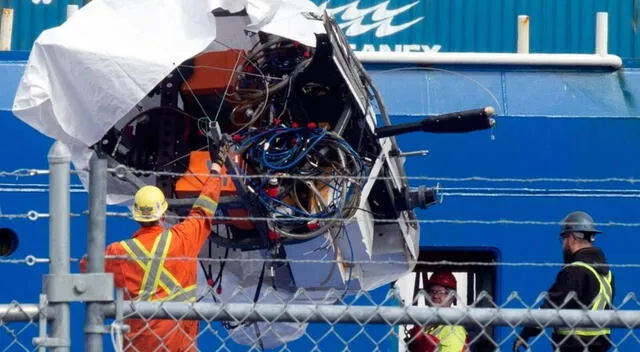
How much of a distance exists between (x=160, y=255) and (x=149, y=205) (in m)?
0.25

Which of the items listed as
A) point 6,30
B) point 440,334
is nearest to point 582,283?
point 440,334

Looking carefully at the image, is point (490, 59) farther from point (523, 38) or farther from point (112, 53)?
point (112, 53)

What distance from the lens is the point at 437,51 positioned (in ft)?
33.8

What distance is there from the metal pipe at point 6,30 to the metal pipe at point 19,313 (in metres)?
6.17

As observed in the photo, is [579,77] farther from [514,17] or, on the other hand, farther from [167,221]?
[167,221]

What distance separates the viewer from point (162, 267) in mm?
5828

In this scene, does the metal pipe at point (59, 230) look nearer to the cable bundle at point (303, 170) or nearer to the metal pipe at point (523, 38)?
the cable bundle at point (303, 170)

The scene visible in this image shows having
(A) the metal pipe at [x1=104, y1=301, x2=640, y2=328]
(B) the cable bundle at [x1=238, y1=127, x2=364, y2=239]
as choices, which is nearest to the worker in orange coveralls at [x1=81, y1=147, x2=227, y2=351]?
(B) the cable bundle at [x1=238, y1=127, x2=364, y2=239]

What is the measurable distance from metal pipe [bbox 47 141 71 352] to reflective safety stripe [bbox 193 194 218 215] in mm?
2171

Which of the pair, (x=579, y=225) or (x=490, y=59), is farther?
(x=490, y=59)

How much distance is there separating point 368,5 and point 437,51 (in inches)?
27.7

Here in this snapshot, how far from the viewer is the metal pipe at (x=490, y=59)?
9.37m

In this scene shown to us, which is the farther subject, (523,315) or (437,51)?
(437,51)

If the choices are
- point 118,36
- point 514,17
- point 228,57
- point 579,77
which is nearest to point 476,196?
point 579,77
